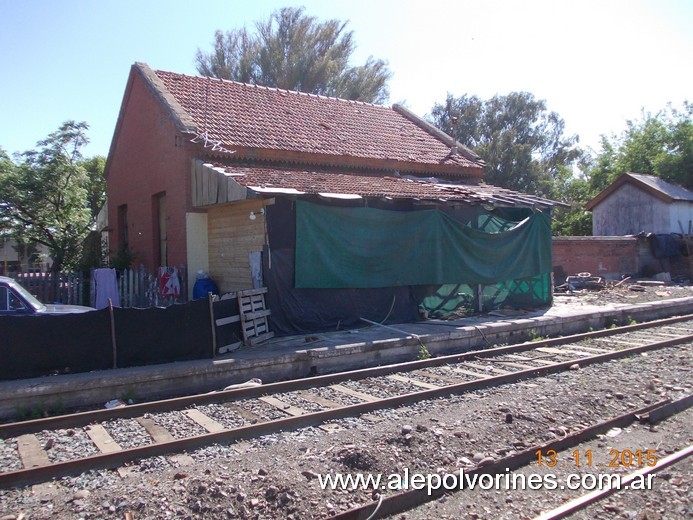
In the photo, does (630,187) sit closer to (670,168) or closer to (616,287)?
(670,168)

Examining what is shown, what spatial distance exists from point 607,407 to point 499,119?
49774mm

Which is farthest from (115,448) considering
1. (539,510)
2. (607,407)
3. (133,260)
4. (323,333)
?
(133,260)

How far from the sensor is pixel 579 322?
1460cm

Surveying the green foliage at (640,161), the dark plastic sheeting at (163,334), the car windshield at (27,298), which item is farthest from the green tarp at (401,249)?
the green foliage at (640,161)

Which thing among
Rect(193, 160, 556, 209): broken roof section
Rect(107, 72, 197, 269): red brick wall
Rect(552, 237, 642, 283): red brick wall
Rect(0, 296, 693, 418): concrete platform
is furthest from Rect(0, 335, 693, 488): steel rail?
Rect(552, 237, 642, 283): red brick wall

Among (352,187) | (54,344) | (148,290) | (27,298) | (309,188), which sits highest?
(352,187)

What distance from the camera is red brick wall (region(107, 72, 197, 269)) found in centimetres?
1551

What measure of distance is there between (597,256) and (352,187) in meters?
15.7

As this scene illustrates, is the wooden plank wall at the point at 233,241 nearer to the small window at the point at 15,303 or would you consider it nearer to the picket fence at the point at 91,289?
the picket fence at the point at 91,289

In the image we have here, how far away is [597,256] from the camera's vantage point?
25156 millimetres

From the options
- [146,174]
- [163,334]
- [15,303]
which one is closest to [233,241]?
[163,334]

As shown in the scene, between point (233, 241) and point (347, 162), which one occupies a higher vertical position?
point (347, 162)

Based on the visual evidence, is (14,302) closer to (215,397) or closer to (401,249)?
(215,397)
